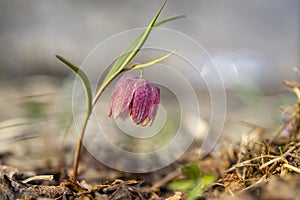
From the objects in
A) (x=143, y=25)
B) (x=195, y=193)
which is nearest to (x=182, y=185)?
(x=195, y=193)

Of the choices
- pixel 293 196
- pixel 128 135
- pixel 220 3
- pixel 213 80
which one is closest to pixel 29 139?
pixel 128 135

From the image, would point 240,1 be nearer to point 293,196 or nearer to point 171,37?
point 171,37

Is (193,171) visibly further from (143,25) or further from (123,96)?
(143,25)

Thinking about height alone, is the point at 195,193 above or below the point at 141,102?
below

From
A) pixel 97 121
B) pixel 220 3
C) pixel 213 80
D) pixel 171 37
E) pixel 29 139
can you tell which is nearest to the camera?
pixel 29 139

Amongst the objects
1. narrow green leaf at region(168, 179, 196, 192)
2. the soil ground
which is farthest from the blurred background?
narrow green leaf at region(168, 179, 196, 192)

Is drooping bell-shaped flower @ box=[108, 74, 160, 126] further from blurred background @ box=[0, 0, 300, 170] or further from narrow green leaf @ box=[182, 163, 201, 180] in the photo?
blurred background @ box=[0, 0, 300, 170]
